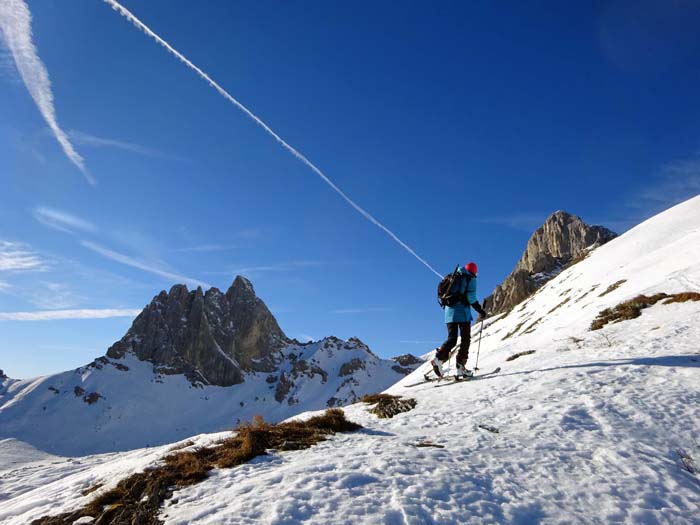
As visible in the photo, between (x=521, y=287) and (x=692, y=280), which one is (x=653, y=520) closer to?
(x=692, y=280)

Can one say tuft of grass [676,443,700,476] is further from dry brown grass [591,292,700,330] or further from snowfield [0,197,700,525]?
dry brown grass [591,292,700,330]

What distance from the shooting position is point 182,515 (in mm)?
5785

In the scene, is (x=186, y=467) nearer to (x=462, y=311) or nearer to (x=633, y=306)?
(x=462, y=311)

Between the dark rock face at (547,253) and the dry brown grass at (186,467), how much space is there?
105389 millimetres

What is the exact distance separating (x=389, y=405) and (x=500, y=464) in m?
4.66

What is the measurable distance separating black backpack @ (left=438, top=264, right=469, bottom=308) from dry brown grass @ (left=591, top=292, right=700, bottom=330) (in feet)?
29.6

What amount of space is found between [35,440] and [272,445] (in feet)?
659

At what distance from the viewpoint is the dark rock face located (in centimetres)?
12531

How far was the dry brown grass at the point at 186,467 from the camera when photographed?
6430mm

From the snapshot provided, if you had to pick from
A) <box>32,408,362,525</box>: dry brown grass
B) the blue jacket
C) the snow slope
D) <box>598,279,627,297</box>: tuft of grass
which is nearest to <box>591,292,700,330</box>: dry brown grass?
the blue jacket

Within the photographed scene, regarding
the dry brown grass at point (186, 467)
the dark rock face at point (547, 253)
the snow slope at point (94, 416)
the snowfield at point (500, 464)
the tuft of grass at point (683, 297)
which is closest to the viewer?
the snowfield at point (500, 464)

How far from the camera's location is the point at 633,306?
20250mm

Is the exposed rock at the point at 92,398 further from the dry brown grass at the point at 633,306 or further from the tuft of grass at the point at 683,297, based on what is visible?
the tuft of grass at the point at 683,297

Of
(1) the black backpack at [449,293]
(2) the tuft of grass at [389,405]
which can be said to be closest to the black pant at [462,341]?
(1) the black backpack at [449,293]
